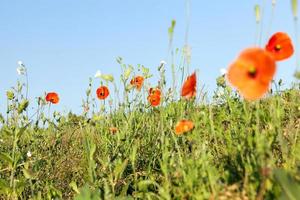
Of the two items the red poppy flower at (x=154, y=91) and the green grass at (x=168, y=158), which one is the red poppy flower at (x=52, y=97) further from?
the red poppy flower at (x=154, y=91)

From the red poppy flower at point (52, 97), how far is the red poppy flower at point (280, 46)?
3.14 meters

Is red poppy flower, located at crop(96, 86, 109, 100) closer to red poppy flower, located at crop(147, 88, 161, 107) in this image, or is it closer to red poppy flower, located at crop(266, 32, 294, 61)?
red poppy flower, located at crop(147, 88, 161, 107)

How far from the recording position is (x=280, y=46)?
8.30ft

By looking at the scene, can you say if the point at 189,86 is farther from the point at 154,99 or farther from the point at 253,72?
the point at 154,99

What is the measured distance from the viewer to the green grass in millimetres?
2104

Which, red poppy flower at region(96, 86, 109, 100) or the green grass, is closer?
the green grass

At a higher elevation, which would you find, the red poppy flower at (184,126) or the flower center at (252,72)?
the flower center at (252,72)

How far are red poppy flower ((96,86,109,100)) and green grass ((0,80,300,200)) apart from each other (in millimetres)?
274

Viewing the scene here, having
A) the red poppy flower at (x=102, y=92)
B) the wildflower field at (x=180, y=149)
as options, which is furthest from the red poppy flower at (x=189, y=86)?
the red poppy flower at (x=102, y=92)

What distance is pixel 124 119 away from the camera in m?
4.31

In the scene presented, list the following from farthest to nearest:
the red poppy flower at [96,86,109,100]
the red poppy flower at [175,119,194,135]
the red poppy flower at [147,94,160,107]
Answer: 1. the red poppy flower at [96,86,109,100]
2. the red poppy flower at [147,94,160,107]
3. the red poppy flower at [175,119,194,135]

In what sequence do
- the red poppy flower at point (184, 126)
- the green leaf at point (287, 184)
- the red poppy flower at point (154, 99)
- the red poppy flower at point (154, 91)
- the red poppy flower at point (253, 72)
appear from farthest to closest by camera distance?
the red poppy flower at point (154, 91), the red poppy flower at point (154, 99), the red poppy flower at point (184, 126), the red poppy flower at point (253, 72), the green leaf at point (287, 184)

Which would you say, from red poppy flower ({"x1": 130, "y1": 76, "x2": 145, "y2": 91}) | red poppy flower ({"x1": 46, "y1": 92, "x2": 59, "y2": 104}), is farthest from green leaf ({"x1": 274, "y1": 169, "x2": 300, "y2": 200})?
red poppy flower ({"x1": 46, "y1": 92, "x2": 59, "y2": 104})

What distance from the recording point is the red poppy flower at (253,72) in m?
1.99
